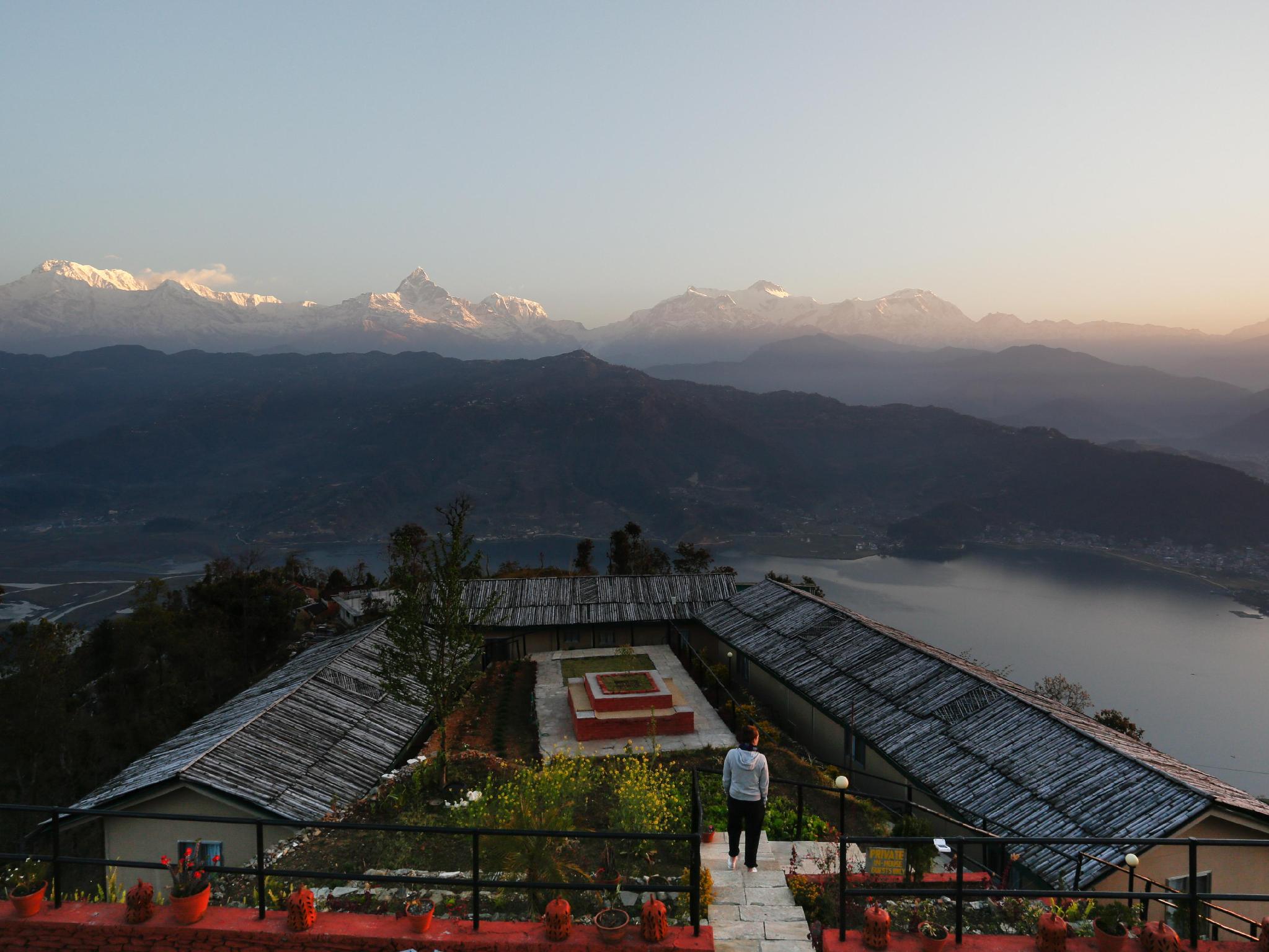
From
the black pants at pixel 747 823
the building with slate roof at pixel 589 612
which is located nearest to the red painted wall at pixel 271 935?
the black pants at pixel 747 823

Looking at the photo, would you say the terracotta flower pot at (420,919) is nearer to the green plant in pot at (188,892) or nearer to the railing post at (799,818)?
the green plant in pot at (188,892)

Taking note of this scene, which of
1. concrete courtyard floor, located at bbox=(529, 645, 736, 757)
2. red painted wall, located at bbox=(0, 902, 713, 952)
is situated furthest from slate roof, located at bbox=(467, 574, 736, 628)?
red painted wall, located at bbox=(0, 902, 713, 952)

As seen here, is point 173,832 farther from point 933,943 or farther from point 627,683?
point 933,943

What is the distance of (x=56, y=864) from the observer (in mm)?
6453

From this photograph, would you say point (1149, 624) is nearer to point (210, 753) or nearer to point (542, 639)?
point (542, 639)

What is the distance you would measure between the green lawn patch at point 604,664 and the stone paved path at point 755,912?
773 inches

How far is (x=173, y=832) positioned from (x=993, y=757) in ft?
56.2

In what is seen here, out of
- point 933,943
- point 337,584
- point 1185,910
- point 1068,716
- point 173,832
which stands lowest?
point 337,584

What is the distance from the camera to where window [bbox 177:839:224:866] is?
569 inches

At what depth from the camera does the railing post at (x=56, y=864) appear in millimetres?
6367

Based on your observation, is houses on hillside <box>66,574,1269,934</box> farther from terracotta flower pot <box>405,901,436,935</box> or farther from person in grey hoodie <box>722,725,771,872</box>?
terracotta flower pot <box>405,901,436,935</box>

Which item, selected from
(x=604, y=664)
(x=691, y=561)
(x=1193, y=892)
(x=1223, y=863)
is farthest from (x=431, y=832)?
(x=691, y=561)

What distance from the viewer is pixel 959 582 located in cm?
14588

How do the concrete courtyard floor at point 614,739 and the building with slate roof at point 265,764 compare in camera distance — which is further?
the concrete courtyard floor at point 614,739
